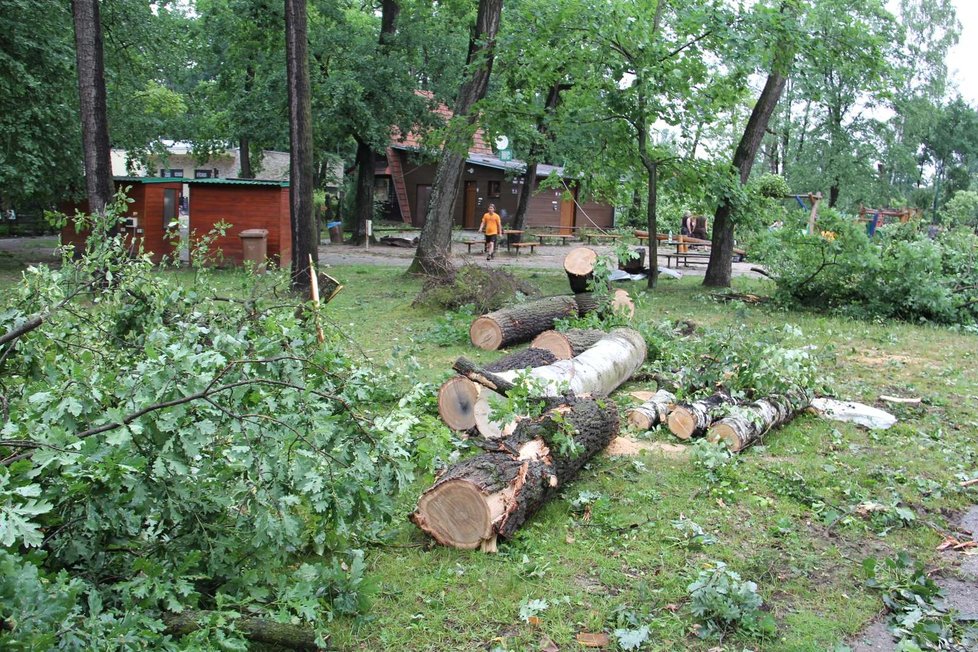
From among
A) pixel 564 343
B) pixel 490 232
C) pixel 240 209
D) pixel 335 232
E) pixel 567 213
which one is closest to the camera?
pixel 564 343

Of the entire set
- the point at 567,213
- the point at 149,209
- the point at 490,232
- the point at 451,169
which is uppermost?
the point at 451,169

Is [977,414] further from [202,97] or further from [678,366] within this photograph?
[202,97]

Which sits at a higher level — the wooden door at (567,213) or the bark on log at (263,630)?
the wooden door at (567,213)

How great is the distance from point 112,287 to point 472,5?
18.4m

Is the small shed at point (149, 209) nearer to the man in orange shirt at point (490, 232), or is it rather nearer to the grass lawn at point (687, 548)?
the man in orange shirt at point (490, 232)

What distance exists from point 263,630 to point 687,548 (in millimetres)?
2355

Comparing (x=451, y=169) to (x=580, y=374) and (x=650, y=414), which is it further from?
(x=650, y=414)

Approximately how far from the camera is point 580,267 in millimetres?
12391

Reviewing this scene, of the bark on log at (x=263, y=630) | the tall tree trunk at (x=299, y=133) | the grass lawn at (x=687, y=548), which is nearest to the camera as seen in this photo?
the bark on log at (x=263, y=630)

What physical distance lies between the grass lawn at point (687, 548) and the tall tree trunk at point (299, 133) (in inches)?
280

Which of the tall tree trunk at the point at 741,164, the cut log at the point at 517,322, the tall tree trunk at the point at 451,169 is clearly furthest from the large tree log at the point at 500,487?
the tall tree trunk at the point at 741,164

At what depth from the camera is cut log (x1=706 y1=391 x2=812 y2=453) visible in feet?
20.5

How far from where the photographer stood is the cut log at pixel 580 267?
12344mm

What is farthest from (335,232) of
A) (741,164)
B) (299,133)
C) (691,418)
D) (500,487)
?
(500,487)
